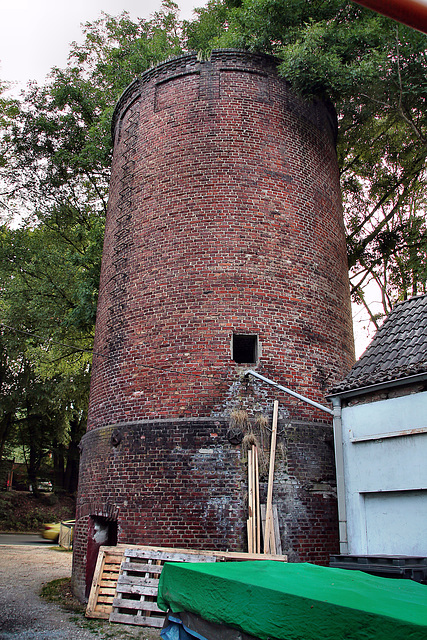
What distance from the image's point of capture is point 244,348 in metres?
9.59

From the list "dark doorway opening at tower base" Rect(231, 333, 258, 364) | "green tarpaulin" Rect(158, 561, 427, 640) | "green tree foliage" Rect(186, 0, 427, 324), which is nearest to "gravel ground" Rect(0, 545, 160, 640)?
"green tarpaulin" Rect(158, 561, 427, 640)

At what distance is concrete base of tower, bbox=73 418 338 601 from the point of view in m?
7.93

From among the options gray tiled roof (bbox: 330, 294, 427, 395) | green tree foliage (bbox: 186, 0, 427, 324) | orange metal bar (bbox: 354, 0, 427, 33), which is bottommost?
orange metal bar (bbox: 354, 0, 427, 33)

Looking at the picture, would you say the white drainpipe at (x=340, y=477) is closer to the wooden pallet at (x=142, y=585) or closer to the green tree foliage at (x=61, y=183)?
the wooden pallet at (x=142, y=585)

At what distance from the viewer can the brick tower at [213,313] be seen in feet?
27.1

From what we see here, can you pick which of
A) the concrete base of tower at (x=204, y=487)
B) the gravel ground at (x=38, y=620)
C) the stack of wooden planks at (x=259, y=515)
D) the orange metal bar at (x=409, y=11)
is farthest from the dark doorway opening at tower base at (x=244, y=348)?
the orange metal bar at (x=409, y=11)

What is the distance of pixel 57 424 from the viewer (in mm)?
29719

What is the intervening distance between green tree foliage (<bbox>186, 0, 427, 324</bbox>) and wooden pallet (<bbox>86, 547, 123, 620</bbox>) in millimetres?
10167

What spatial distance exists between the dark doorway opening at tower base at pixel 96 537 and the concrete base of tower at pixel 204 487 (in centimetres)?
2

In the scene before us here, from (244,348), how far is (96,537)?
440 centimetres

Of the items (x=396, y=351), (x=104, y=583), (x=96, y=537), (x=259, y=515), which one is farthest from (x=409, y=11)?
(x=96, y=537)

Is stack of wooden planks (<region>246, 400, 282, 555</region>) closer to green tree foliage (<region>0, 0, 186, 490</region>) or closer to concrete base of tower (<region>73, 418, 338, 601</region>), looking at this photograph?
concrete base of tower (<region>73, 418, 338, 601</region>)

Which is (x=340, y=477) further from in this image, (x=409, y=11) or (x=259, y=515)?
(x=409, y=11)

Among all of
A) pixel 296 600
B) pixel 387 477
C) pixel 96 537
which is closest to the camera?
pixel 296 600
